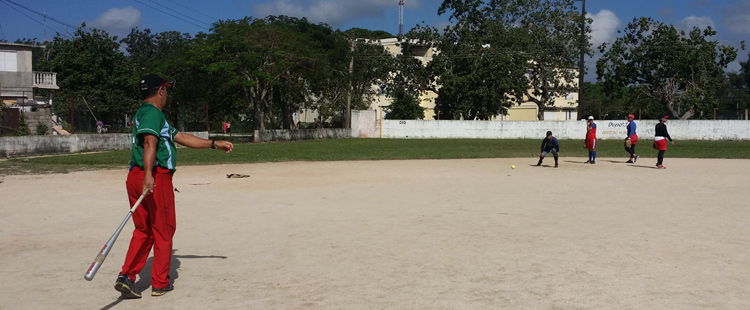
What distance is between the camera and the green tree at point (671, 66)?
48.9 meters

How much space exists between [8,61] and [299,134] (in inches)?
784

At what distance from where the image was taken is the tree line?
136 feet

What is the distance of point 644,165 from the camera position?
20.1 m

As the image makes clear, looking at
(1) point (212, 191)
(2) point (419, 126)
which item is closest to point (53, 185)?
(1) point (212, 191)

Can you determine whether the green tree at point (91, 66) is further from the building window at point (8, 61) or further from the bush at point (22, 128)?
the bush at point (22, 128)

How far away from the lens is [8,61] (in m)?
42.0

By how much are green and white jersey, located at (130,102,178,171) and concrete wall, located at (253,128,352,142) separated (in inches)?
1422

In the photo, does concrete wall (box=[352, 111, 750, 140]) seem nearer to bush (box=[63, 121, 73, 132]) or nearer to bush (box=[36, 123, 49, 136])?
bush (box=[63, 121, 73, 132])

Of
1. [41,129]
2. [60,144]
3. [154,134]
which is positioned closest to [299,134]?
[60,144]

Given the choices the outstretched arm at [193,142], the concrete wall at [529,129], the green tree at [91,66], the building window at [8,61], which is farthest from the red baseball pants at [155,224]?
the green tree at [91,66]

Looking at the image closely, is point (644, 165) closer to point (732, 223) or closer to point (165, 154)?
point (732, 223)

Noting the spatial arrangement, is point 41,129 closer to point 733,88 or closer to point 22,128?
point 22,128

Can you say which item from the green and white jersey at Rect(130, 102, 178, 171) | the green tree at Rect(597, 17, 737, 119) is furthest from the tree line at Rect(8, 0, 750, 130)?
the green and white jersey at Rect(130, 102, 178, 171)

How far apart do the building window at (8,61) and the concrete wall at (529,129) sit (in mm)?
24310
